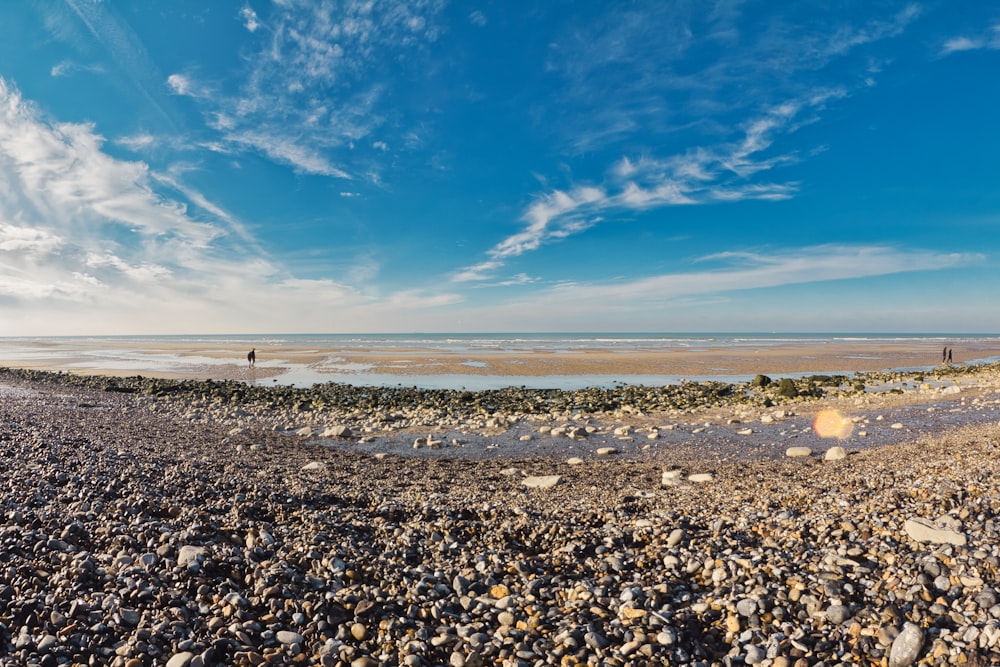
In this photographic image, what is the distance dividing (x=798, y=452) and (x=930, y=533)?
6.72 metres

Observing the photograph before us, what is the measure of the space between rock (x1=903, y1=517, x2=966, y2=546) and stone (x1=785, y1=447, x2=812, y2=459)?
6.14 meters

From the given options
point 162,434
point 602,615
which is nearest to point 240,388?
point 162,434

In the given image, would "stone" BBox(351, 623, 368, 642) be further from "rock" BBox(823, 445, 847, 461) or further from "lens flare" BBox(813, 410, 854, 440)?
"lens flare" BBox(813, 410, 854, 440)

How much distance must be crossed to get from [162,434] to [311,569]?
11.8m

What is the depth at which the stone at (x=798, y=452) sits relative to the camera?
11.8 meters

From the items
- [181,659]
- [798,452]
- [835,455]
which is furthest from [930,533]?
[181,659]

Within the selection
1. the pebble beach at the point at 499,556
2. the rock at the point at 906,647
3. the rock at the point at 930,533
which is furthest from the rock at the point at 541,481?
the rock at the point at 906,647

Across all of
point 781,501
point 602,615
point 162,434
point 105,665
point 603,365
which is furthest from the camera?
point 603,365

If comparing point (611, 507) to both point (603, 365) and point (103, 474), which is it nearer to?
point (103, 474)

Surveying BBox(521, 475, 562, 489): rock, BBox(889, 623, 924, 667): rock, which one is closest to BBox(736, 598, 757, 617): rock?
BBox(889, 623, 924, 667): rock

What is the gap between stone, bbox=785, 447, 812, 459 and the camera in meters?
11.8

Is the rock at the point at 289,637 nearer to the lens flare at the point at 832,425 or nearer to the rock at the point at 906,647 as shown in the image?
the rock at the point at 906,647

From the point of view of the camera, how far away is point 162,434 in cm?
1445

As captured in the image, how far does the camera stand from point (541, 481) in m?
9.83
